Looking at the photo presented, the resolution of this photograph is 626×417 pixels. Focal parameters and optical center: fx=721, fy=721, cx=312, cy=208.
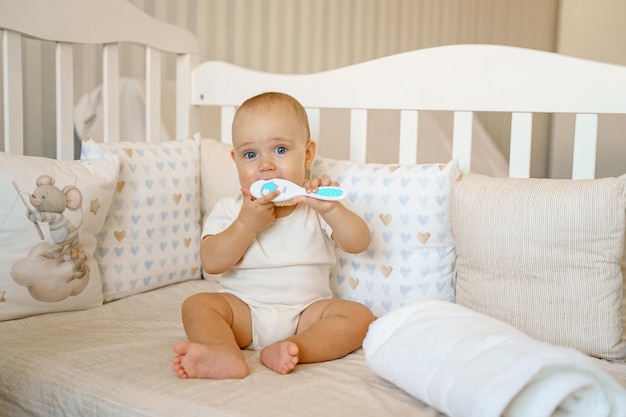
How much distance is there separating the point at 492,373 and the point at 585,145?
1.99 ft

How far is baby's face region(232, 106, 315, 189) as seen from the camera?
1.14m

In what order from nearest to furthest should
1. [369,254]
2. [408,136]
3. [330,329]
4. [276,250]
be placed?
[330,329] → [276,250] → [369,254] → [408,136]

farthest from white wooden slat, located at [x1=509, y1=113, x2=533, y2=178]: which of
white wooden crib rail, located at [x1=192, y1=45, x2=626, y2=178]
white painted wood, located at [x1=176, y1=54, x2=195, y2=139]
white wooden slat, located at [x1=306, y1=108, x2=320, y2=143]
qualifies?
white painted wood, located at [x1=176, y1=54, x2=195, y2=139]

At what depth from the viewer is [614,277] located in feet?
3.56

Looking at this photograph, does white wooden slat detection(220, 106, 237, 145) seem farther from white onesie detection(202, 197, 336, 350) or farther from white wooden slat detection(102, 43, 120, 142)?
white onesie detection(202, 197, 336, 350)

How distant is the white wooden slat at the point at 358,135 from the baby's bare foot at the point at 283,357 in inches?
21.6

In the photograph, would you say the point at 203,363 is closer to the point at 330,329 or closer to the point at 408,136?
the point at 330,329

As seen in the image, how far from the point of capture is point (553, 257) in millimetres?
1103

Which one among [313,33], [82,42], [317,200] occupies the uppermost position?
[313,33]

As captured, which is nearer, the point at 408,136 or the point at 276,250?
the point at 276,250

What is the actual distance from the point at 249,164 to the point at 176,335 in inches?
11.7

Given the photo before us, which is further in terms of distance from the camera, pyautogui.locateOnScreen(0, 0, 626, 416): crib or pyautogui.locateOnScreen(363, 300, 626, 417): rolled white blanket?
pyautogui.locateOnScreen(0, 0, 626, 416): crib

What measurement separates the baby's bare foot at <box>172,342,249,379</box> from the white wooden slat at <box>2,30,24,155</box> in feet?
2.03

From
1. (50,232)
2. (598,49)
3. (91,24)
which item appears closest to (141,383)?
(50,232)
